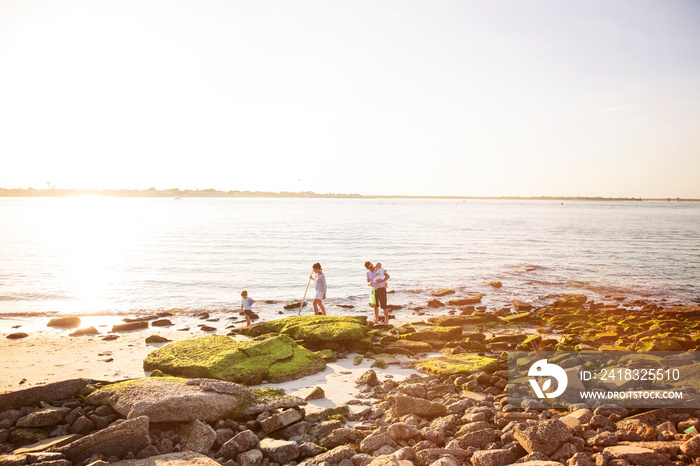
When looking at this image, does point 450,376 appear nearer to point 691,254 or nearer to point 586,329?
point 586,329

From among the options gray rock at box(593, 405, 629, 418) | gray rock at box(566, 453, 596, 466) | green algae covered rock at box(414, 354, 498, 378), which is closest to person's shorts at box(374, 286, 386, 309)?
green algae covered rock at box(414, 354, 498, 378)

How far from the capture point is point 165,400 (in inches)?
273

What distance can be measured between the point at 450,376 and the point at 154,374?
6.70 meters

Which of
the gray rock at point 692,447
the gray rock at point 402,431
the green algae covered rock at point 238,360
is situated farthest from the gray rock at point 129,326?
the gray rock at point 692,447

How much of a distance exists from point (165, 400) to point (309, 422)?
2426mm

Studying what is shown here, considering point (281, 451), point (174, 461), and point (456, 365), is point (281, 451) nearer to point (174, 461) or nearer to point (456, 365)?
point (174, 461)

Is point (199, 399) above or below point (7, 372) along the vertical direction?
above

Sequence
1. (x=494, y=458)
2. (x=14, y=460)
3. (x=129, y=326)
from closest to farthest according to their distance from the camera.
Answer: (x=14, y=460)
(x=494, y=458)
(x=129, y=326)

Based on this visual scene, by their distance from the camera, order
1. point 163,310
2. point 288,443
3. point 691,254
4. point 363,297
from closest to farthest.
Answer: point 288,443 < point 163,310 < point 363,297 < point 691,254

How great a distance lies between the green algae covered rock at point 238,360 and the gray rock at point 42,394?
232 centimetres

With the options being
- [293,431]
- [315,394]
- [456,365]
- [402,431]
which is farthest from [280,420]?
[456,365]

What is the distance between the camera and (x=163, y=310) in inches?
729

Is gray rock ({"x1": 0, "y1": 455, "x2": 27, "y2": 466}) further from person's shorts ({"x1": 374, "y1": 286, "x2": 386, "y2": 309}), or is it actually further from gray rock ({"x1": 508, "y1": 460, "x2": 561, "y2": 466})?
person's shorts ({"x1": 374, "y1": 286, "x2": 386, "y2": 309})

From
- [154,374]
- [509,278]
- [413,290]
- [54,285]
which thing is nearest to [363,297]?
[413,290]
